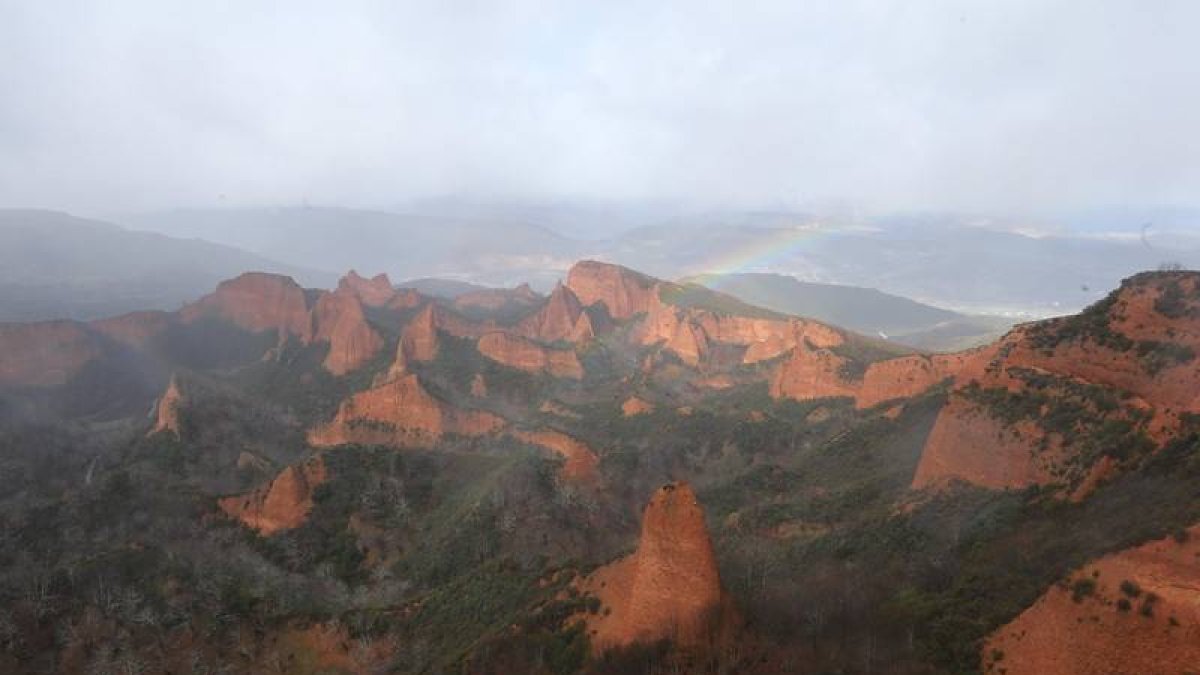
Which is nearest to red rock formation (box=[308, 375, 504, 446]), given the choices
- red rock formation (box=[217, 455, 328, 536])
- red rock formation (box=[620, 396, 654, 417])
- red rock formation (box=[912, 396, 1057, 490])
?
red rock formation (box=[620, 396, 654, 417])

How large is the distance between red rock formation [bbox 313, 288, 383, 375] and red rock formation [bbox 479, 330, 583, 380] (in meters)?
16.0

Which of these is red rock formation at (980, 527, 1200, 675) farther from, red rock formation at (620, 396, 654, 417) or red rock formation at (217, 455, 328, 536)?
red rock formation at (620, 396, 654, 417)

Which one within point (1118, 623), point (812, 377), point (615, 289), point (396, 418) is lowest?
point (396, 418)

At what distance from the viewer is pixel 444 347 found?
10756cm

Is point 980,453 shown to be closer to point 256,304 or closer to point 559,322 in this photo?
point 559,322

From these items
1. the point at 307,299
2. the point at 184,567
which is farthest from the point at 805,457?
the point at 307,299

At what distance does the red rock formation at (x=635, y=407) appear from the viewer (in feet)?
290

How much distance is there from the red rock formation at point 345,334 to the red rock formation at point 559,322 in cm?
2754

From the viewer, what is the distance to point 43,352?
334ft

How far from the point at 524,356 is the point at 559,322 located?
24.1 metres

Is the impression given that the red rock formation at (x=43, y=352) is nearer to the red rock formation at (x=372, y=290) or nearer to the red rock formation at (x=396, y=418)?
the red rock formation at (x=372, y=290)

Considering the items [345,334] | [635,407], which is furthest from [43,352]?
[635,407]

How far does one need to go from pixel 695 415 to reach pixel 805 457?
63.0 feet

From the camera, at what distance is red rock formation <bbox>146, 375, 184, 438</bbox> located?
76906 millimetres
